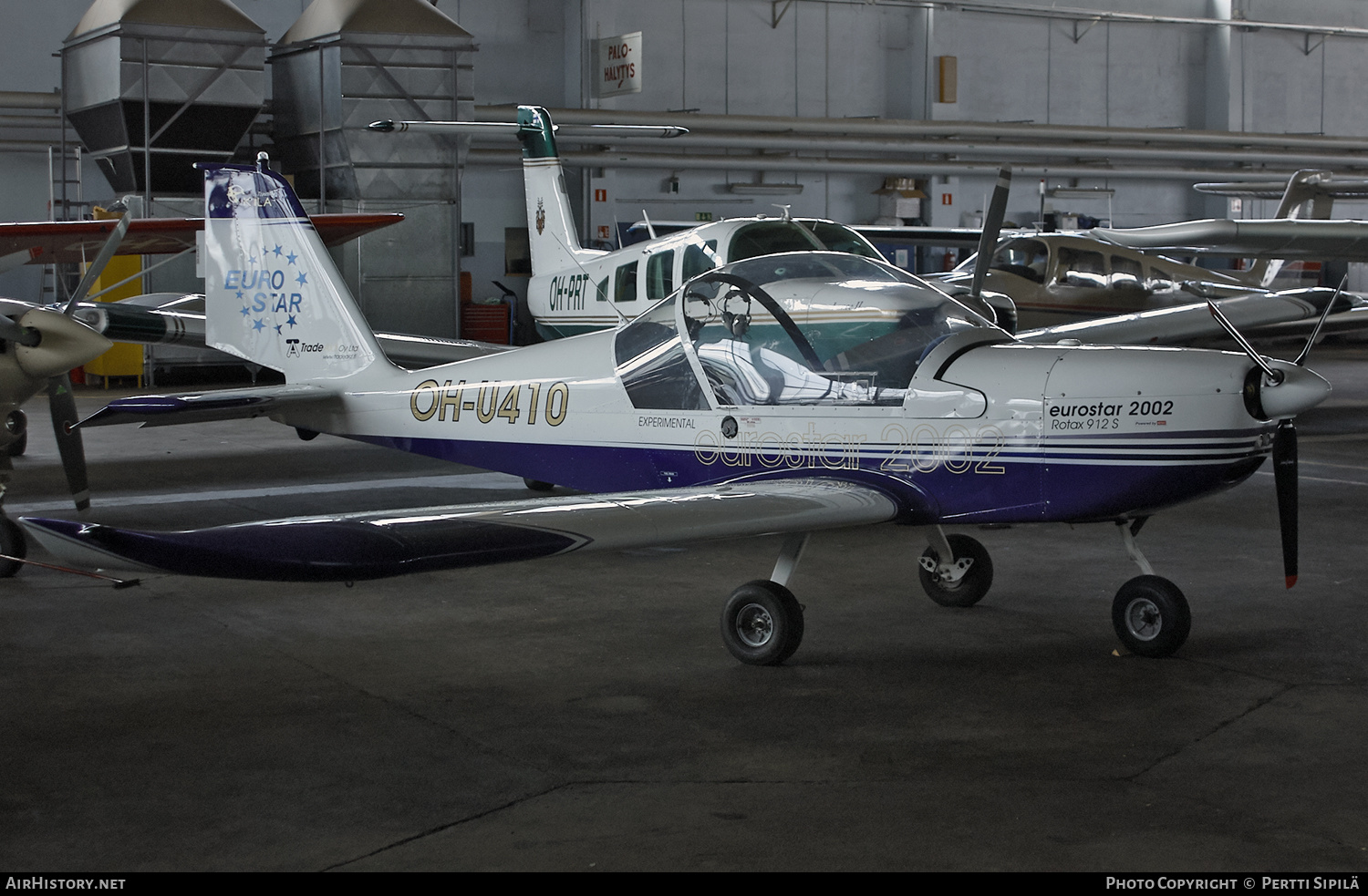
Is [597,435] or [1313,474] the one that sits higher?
[597,435]

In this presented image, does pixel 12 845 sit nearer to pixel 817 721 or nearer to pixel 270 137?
pixel 817 721

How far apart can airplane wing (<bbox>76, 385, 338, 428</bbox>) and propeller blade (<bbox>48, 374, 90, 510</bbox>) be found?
1.40 feet

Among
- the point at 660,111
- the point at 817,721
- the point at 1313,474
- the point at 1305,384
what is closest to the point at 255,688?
the point at 817,721

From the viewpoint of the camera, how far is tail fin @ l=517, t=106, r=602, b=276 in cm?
1281

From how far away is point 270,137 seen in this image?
20.5 metres

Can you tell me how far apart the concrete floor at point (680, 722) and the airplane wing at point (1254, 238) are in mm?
7285

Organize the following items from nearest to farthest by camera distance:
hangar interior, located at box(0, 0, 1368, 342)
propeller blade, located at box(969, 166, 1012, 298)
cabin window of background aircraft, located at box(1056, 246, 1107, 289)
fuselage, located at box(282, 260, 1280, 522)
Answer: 1. fuselage, located at box(282, 260, 1280, 522)
2. propeller blade, located at box(969, 166, 1012, 298)
3. cabin window of background aircraft, located at box(1056, 246, 1107, 289)
4. hangar interior, located at box(0, 0, 1368, 342)

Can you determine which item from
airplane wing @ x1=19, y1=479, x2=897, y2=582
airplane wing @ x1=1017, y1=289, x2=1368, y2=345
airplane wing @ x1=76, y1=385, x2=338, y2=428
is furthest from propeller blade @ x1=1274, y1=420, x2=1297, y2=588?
airplane wing @ x1=1017, y1=289, x2=1368, y2=345

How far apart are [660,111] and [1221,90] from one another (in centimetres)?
1391

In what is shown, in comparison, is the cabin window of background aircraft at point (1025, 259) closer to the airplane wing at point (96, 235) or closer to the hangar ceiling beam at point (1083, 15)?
the airplane wing at point (96, 235)

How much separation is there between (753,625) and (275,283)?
4033mm

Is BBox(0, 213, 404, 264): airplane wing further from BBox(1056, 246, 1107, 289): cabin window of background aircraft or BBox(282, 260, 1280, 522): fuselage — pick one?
BBox(1056, 246, 1107, 289): cabin window of background aircraft

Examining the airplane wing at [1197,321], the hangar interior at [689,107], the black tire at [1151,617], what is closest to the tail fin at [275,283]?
Answer: the black tire at [1151,617]
